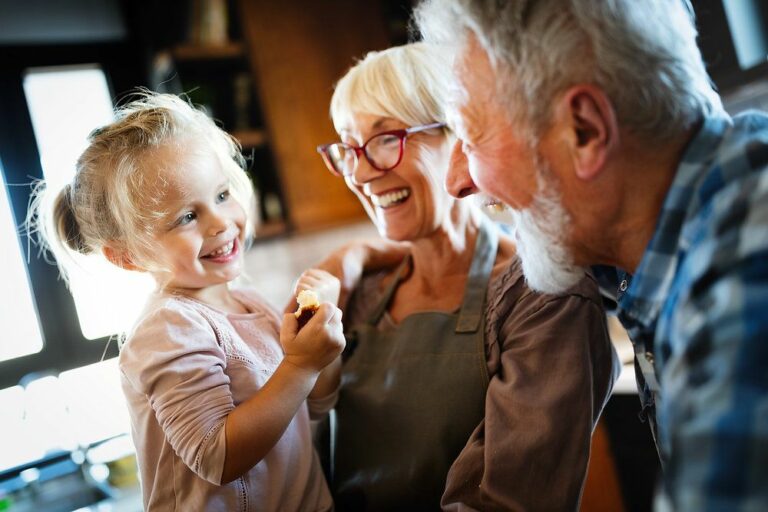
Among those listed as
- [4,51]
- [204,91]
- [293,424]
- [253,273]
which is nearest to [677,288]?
[293,424]

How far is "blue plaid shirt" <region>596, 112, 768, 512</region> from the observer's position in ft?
1.94

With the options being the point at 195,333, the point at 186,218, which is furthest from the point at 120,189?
the point at 195,333

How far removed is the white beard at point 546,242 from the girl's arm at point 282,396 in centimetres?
37

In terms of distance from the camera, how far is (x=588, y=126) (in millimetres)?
849

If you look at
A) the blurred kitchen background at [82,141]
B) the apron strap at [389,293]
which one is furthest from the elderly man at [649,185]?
the blurred kitchen background at [82,141]

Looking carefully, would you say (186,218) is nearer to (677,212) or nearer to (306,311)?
(306,311)

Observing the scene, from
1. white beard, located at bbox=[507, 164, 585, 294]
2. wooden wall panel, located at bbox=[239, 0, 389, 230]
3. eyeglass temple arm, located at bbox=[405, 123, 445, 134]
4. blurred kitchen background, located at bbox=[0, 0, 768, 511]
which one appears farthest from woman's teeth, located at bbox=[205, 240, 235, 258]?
wooden wall panel, located at bbox=[239, 0, 389, 230]

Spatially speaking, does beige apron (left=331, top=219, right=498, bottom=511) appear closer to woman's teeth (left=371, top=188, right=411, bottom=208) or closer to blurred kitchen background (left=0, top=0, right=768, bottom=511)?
woman's teeth (left=371, top=188, right=411, bottom=208)

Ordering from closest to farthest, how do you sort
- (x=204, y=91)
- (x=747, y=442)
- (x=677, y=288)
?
(x=747, y=442) → (x=677, y=288) → (x=204, y=91)

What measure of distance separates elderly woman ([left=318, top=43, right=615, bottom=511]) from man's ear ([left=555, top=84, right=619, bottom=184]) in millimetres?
358

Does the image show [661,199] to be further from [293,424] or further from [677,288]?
[293,424]

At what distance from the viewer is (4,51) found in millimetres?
2459

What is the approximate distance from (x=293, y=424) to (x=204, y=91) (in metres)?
1.72

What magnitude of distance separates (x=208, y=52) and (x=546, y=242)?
6.45ft
